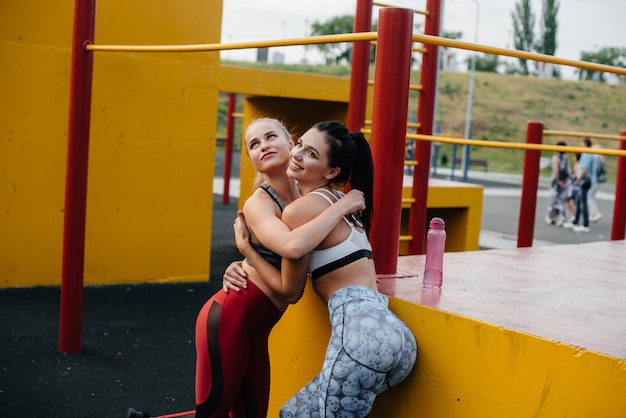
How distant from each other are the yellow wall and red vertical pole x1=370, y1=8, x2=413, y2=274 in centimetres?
391

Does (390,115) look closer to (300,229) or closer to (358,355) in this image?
(300,229)

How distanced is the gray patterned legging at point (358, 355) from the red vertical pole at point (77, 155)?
2435 millimetres

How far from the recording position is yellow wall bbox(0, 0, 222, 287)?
5.93 meters

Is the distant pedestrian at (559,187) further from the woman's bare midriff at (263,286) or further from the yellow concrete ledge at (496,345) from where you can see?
the woman's bare midriff at (263,286)

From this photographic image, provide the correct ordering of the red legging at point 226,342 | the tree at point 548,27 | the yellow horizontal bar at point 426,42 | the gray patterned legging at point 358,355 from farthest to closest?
the tree at point 548,27, the yellow horizontal bar at point 426,42, the red legging at point 226,342, the gray patterned legging at point 358,355

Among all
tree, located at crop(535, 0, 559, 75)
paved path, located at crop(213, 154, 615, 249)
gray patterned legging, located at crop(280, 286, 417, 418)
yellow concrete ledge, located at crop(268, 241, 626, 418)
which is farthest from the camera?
tree, located at crop(535, 0, 559, 75)

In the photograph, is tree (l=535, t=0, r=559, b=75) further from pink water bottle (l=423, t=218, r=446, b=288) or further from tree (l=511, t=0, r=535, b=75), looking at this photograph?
pink water bottle (l=423, t=218, r=446, b=288)

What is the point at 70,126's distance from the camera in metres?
4.39

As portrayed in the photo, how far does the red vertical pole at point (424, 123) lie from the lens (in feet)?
20.0

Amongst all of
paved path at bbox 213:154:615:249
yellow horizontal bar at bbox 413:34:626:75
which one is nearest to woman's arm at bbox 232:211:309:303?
yellow horizontal bar at bbox 413:34:626:75

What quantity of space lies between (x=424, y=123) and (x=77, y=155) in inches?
112

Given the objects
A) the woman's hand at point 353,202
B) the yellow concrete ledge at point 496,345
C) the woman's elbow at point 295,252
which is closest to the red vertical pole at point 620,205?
the yellow concrete ledge at point 496,345

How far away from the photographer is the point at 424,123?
20.4 ft

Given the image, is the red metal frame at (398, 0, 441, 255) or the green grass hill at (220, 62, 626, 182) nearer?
the red metal frame at (398, 0, 441, 255)
